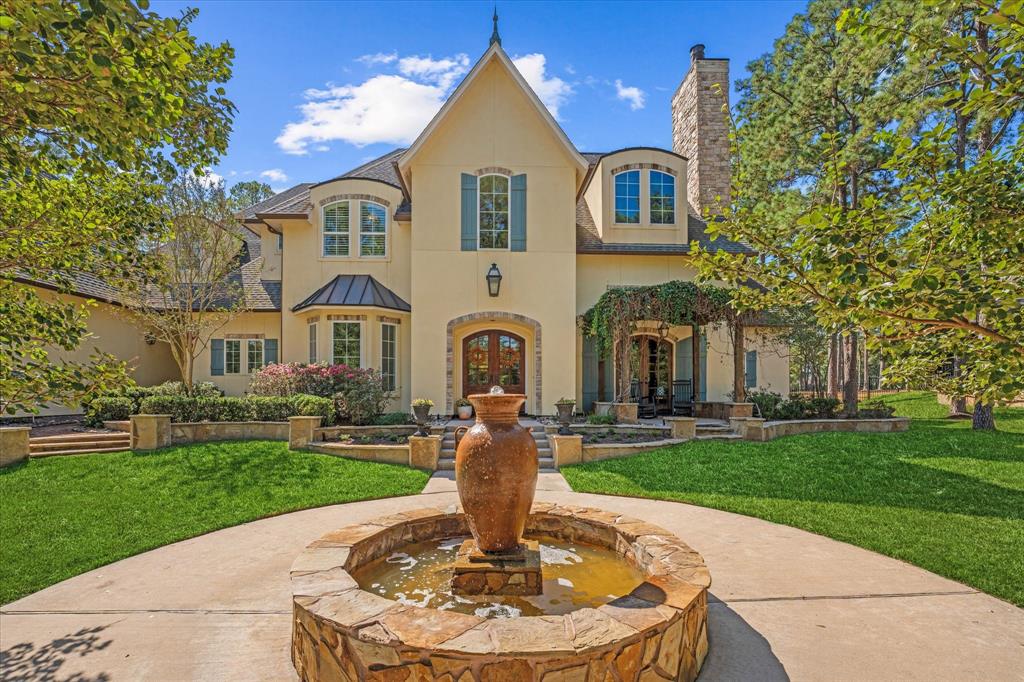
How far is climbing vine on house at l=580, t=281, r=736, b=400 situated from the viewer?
488 inches

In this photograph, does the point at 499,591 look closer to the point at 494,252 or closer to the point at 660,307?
the point at 660,307

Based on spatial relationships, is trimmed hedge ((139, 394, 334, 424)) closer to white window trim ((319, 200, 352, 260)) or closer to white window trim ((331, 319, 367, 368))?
white window trim ((331, 319, 367, 368))

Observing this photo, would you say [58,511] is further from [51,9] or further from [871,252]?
[871,252]

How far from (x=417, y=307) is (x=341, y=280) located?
277 cm

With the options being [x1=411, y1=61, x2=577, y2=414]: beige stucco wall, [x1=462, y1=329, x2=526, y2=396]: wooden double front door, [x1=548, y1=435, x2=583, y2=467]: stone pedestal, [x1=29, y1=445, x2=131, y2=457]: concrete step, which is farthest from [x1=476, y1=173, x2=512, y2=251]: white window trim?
[x1=29, y1=445, x2=131, y2=457]: concrete step

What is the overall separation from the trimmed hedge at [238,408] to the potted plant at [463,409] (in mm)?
3448

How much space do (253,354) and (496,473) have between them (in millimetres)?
14667

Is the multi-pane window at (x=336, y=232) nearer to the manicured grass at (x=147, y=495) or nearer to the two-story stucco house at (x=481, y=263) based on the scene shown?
the two-story stucco house at (x=481, y=263)

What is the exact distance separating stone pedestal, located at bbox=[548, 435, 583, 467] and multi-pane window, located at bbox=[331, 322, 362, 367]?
672cm

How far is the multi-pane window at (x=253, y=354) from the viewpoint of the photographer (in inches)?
637

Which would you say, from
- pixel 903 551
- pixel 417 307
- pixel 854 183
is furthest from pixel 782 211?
pixel 903 551

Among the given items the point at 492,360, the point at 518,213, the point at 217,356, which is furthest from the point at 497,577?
the point at 217,356

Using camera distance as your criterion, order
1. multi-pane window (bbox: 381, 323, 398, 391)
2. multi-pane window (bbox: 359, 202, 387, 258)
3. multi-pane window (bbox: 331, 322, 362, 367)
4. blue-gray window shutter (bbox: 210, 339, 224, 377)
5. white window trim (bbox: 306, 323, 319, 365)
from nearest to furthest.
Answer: multi-pane window (bbox: 331, 322, 362, 367), white window trim (bbox: 306, 323, 319, 365), multi-pane window (bbox: 381, 323, 398, 391), multi-pane window (bbox: 359, 202, 387, 258), blue-gray window shutter (bbox: 210, 339, 224, 377)

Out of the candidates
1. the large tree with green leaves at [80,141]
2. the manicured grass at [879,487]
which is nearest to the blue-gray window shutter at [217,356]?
the manicured grass at [879,487]
